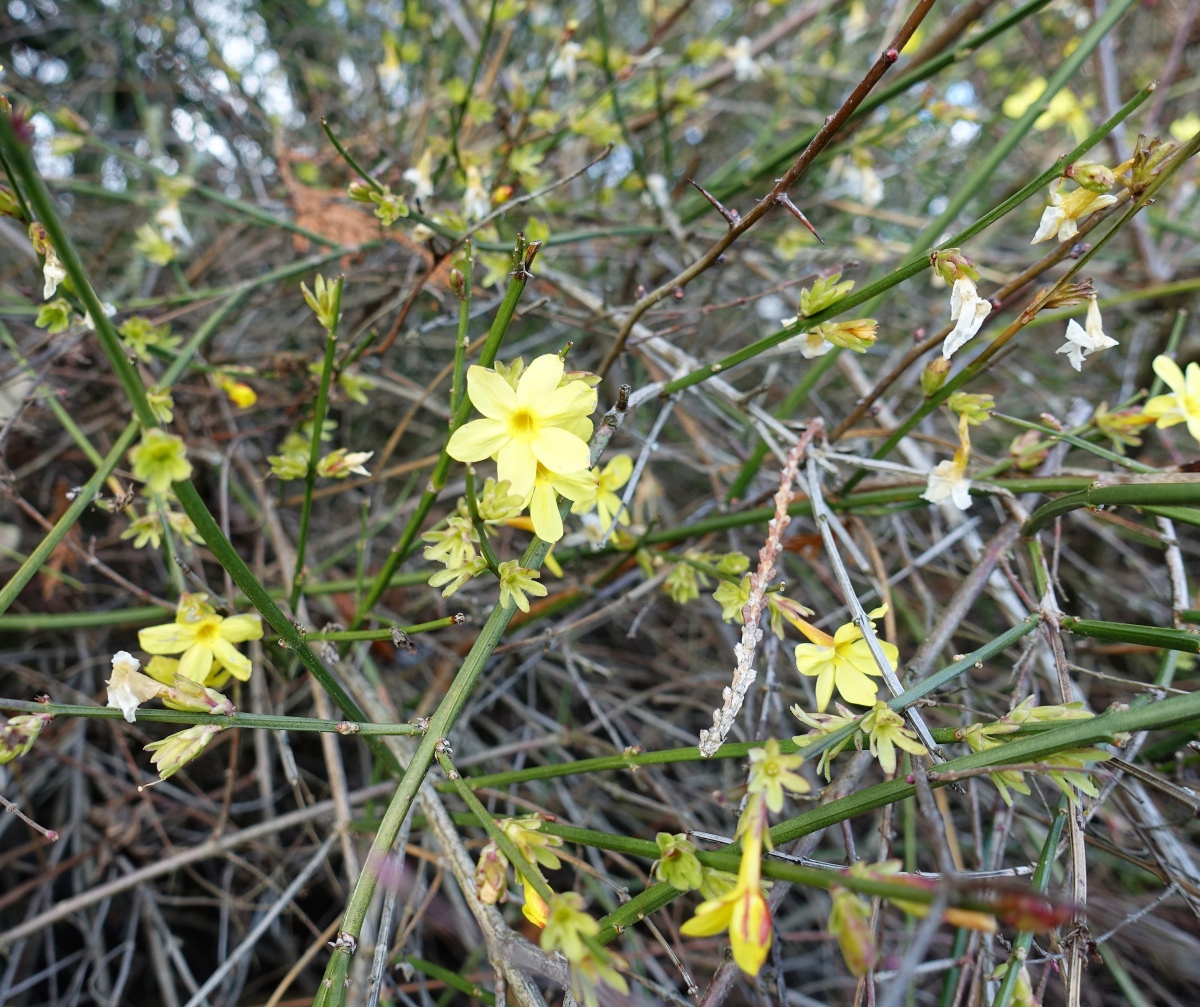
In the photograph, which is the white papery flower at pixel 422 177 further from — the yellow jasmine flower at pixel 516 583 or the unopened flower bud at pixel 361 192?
the yellow jasmine flower at pixel 516 583

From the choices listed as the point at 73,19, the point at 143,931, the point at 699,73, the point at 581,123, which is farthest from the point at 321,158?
the point at 143,931

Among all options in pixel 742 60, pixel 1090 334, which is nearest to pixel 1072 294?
pixel 1090 334

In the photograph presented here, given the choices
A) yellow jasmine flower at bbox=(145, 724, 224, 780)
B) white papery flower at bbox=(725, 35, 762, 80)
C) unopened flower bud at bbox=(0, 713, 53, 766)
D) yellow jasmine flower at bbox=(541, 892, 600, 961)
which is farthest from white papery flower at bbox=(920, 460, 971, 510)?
white papery flower at bbox=(725, 35, 762, 80)

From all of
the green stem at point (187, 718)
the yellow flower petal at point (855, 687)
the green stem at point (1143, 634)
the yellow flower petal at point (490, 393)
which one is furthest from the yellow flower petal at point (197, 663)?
the green stem at point (1143, 634)

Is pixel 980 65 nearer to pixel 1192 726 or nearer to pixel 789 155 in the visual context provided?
pixel 789 155

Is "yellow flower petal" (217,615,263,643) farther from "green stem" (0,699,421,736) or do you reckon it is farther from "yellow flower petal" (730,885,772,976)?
"yellow flower petal" (730,885,772,976)

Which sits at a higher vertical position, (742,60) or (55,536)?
(742,60)

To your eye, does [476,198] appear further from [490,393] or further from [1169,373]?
[1169,373]
